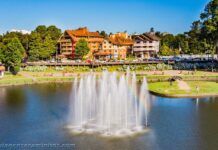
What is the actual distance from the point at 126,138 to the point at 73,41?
96.2 m

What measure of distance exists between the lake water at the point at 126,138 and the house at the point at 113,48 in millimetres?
70452

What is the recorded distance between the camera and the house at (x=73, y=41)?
129500 mm

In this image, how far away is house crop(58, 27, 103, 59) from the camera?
130 m

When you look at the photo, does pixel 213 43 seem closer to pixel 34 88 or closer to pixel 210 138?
pixel 34 88

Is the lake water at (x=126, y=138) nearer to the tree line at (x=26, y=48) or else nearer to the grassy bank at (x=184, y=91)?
the grassy bank at (x=184, y=91)

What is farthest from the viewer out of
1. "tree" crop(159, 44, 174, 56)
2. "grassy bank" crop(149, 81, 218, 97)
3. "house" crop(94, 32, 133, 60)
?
"tree" crop(159, 44, 174, 56)

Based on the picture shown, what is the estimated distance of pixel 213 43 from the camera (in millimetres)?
104062

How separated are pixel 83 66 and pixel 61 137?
228 feet

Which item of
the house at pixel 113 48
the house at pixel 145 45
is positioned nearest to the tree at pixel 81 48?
the house at pixel 113 48

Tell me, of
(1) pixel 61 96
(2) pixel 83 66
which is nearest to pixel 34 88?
(1) pixel 61 96

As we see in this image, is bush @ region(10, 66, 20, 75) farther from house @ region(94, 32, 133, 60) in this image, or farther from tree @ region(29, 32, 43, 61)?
house @ region(94, 32, 133, 60)

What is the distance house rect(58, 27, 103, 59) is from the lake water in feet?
225

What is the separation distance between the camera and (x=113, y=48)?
133 meters

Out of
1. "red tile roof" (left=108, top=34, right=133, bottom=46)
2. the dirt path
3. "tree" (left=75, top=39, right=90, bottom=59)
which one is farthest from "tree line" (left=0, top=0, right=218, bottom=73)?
the dirt path
